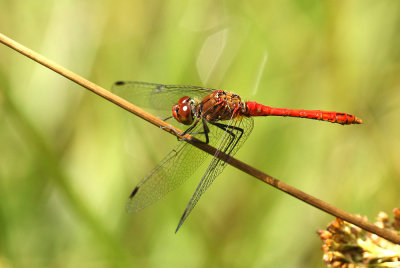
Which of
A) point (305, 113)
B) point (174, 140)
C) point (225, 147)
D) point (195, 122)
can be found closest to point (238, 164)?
point (225, 147)

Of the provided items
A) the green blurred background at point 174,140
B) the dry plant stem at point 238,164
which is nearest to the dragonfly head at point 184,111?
the green blurred background at point 174,140

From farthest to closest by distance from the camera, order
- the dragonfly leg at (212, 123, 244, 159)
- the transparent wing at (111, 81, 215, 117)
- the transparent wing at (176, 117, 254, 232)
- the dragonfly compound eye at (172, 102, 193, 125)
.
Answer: the transparent wing at (111, 81, 215, 117) → the dragonfly compound eye at (172, 102, 193, 125) → the dragonfly leg at (212, 123, 244, 159) → the transparent wing at (176, 117, 254, 232)

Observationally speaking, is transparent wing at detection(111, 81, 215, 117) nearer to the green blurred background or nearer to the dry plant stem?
the green blurred background

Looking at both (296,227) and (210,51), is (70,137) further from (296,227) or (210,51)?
(296,227)

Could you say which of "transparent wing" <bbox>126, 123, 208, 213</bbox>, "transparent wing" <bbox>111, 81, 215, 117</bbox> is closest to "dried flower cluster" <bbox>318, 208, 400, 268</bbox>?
"transparent wing" <bbox>126, 123, 208, 213</bbox>

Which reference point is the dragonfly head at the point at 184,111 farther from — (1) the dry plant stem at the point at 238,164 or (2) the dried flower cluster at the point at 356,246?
(2) the dried flower cluster at the point at 356,246

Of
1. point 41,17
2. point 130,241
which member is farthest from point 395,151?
point 41,17

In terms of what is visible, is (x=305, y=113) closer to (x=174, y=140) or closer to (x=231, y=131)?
(x=231, y=131)
